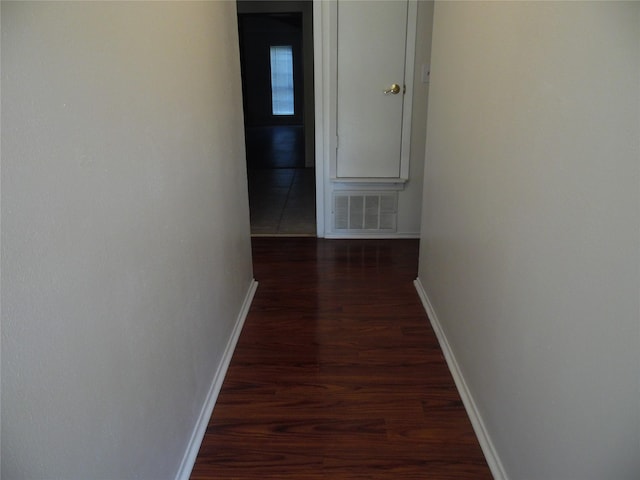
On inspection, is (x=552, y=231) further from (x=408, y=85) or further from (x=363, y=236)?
(x=363, y=236)

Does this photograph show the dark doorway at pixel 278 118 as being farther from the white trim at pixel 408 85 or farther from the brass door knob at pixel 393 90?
the brass door knob at pixel 393 90

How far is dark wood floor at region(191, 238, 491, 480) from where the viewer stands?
163 cm

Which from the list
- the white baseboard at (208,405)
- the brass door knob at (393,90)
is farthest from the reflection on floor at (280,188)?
the white baseboard at (208,405)

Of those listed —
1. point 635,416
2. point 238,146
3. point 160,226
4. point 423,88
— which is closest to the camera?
point 635,416

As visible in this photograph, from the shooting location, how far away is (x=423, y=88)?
3.29 m

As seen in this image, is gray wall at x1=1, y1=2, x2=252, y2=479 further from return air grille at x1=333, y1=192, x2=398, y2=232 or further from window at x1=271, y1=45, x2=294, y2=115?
window at x1=271, y1=45, x2=294, y2=115

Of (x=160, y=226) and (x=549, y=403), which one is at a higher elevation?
(x=160, y=226)

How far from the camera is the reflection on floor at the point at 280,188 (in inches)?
157

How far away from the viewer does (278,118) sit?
1048 cm

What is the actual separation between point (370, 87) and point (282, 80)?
745cm

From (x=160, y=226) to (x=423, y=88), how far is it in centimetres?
242

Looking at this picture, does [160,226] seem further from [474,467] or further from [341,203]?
[341,203]

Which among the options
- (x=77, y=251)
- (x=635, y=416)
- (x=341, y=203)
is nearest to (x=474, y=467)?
(x=635, y=416)

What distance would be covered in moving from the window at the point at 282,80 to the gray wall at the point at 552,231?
28.7 ft
